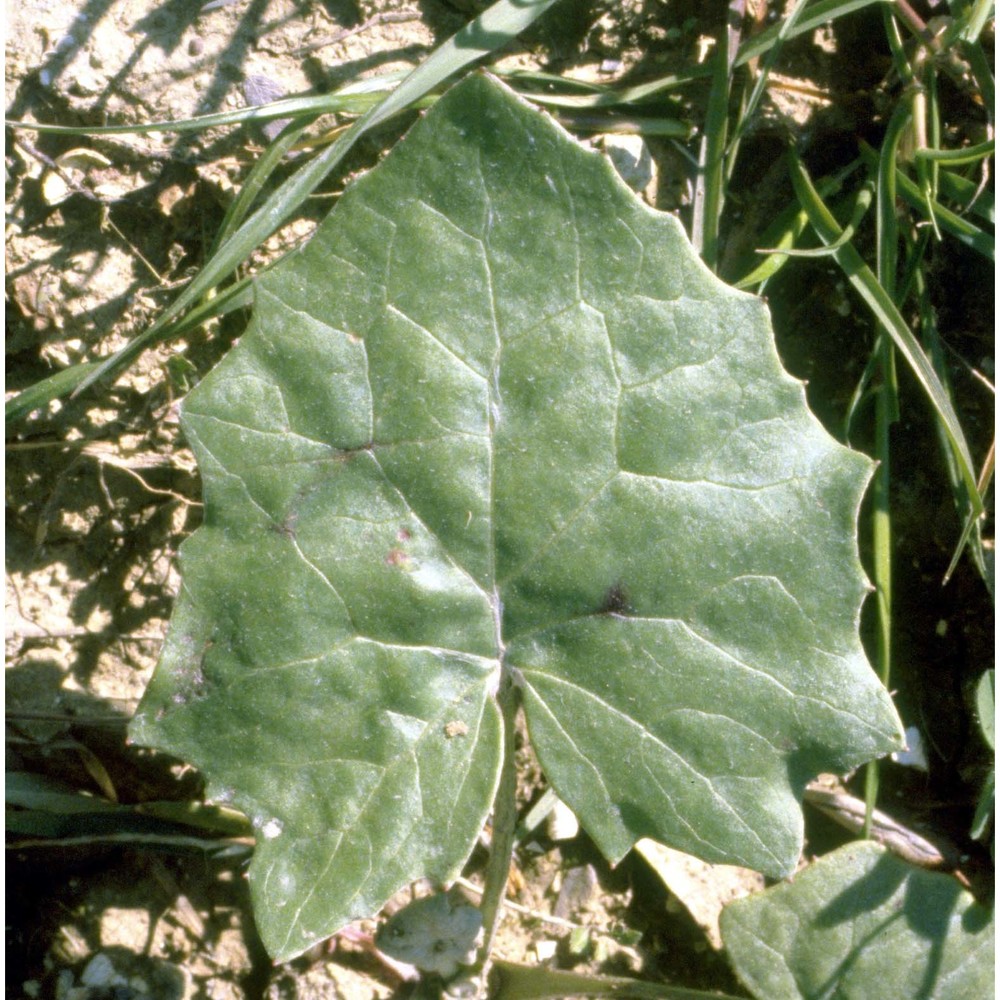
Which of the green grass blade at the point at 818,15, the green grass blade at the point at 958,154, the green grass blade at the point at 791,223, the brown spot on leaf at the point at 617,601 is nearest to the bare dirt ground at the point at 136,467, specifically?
the green grass blade at the point at 791,223

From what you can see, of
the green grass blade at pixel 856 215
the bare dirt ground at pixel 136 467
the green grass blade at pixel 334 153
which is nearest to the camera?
the green grass blade at pixel 334 153

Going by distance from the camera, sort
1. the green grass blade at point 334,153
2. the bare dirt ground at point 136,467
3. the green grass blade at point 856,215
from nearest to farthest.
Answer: the green grass blade at point 334,153, the green grass blade at point 856,215, the bare dirt ground at point 136,467

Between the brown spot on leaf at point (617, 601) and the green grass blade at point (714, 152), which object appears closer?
the brown spot on leaf at point (617, 601)

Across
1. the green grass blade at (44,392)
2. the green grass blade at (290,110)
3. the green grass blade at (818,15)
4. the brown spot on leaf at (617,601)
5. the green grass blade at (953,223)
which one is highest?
the green grass blade at (818,15)

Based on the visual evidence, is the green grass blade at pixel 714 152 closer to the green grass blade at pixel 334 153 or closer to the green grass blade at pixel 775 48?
the green grass blade at pixel 775 48

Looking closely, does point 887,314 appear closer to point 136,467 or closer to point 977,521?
point 977,521
